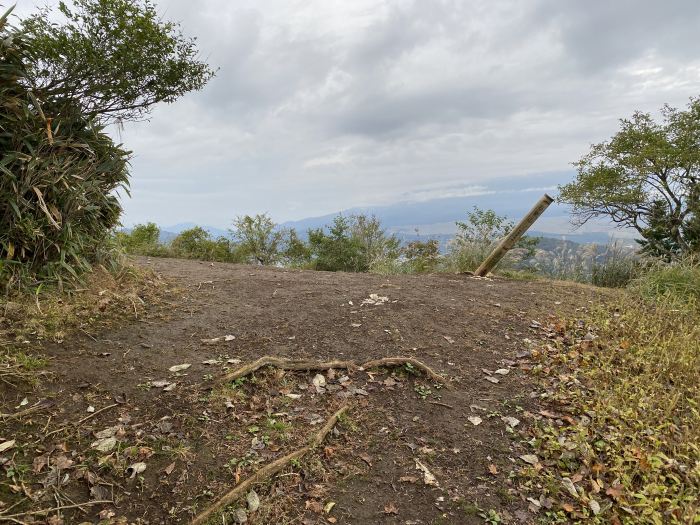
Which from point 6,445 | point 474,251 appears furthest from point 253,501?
point 474,251

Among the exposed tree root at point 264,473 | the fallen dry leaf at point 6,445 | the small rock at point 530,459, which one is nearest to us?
the exposed tree root at point 264,473

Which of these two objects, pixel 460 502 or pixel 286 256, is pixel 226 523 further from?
pixel 286 256

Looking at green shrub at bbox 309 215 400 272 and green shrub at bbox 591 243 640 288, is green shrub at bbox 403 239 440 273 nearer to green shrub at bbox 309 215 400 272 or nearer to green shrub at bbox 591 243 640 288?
green shrub at bbox 309 215 400 272

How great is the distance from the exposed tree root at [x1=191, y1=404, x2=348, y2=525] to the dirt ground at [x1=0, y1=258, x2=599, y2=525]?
0.04 metres

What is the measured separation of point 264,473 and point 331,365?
4.05 feet

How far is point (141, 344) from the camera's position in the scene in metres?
3.40

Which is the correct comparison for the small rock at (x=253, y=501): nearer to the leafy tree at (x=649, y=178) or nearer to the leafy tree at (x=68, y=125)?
the leafy tree at (x=68, y=125)

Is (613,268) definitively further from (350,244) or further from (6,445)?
(6,445)

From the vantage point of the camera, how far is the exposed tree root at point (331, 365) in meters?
3.20

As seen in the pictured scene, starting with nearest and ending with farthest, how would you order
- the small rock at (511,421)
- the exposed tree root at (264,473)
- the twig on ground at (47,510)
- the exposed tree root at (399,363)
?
the twig on ground at (47,510), the exposed tree root at (264,473), the small rock at (511,421), the exposed tree root at (399,363)

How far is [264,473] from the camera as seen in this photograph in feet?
7.50

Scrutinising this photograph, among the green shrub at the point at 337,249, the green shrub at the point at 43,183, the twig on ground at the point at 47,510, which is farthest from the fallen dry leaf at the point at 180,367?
the green shrub at the point at 337,249

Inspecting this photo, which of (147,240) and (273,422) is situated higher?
(147,240)

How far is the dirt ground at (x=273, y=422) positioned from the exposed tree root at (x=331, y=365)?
0.07m
